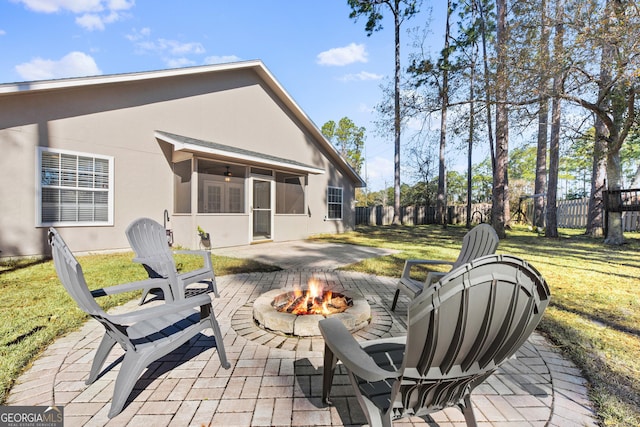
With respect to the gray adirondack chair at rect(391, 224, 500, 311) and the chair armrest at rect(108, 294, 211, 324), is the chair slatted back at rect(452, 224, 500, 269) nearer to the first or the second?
the gray adirondack chair at rect(391, 224, 500, 311)

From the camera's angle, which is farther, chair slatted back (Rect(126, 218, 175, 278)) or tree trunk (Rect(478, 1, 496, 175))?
tree trunk (Rect(478, 1, 496, 175))

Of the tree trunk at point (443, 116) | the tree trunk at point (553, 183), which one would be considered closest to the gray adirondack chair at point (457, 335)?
the tree trunk at point (443, 116)

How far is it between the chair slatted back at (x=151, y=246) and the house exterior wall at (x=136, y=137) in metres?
4.33

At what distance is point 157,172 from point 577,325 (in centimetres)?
945

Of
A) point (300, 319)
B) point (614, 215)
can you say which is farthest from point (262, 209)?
point (614, 215)

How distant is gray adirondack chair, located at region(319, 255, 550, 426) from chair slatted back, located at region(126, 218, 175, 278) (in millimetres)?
2786

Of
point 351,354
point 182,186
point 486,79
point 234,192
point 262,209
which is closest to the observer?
point 351,354

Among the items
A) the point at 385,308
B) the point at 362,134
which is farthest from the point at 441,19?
the point at 362,134

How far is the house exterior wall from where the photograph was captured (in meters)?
5.82

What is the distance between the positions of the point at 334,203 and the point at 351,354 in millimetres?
12437

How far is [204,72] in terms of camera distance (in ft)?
29.0

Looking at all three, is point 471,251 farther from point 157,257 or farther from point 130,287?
point 157,257

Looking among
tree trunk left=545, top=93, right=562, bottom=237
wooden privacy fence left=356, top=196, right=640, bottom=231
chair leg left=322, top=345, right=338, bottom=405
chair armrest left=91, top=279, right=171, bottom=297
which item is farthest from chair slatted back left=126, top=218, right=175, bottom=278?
wooden privacy fence left=356, top=196, right=640, bottom=231

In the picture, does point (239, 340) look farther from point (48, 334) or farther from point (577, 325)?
point (577, 325)
